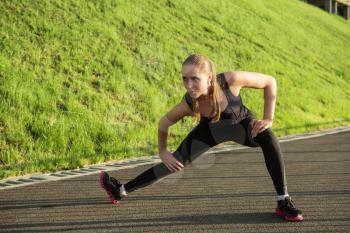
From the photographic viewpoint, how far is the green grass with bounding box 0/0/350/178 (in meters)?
8.60

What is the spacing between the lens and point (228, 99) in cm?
419

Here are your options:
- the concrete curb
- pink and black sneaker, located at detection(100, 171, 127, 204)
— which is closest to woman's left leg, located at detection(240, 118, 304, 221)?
pink and black sneaker, located at detection(100, 171, 127, 204)

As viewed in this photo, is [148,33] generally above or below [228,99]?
above

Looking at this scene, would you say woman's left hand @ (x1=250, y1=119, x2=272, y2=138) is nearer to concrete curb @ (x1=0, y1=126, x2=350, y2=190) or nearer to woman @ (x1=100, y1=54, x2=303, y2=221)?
woman @ (x1=100, y1=54, x2=303, y2=221)

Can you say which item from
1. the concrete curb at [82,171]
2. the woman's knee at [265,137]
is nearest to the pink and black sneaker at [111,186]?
the woman's knee at [265,137]

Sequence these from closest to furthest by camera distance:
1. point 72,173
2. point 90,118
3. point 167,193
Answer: point 167,193, point 72,173, point 90,118

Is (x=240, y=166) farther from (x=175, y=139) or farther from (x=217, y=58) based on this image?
(x=217, y=58)

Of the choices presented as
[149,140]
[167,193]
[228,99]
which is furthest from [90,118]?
[228,99]

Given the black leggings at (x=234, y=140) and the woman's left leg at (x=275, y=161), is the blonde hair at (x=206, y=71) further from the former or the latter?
the woman's left leg at (x=275, y=161)

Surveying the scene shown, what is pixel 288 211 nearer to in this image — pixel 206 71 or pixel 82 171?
pixel 206 71

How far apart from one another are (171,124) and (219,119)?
0.42 meters

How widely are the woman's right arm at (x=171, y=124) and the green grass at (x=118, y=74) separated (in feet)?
11.4

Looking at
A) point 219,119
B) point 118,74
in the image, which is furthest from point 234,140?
point 118,74

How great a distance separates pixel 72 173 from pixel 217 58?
32.1 ft
